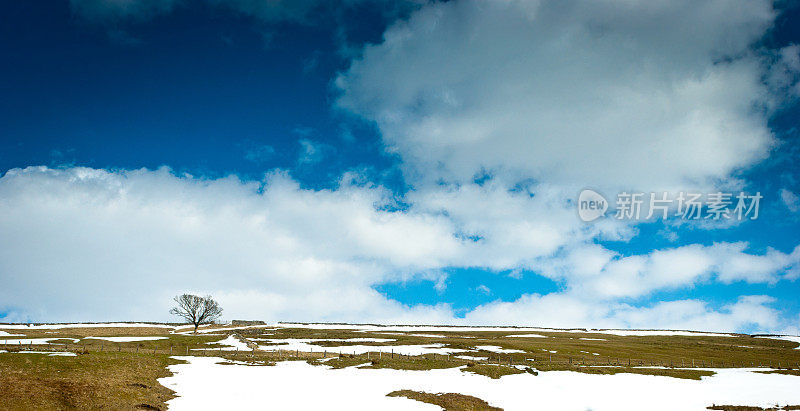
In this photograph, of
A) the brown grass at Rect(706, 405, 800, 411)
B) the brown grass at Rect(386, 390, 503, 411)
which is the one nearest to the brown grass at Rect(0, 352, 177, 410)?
the brown grass at Rect(386, 390, 503, 411)

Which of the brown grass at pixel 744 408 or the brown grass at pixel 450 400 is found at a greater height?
the brown grass at pixel 450 400

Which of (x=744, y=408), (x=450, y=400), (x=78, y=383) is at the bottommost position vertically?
(x=744, y=408)

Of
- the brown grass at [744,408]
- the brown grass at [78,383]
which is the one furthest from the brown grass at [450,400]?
the brown grass at [78,383]

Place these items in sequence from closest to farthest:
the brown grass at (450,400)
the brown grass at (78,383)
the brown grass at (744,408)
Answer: the brown grass at (78,383), the brown grass at (450,400), the brown grass at (744,408)

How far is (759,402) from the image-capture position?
120 ft

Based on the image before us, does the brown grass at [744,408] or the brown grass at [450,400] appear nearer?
the brown grass at [450,400]

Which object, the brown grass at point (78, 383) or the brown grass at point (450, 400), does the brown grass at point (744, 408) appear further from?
the brown grass at point (78, 383)

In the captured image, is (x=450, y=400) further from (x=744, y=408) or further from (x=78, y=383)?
(x=78, y=383)

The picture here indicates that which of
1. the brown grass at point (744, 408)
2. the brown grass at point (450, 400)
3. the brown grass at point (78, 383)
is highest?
the brown grass at point (78, 383)

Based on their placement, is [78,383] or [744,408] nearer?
[78,383]

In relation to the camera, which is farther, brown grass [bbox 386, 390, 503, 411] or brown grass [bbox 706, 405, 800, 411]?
brown grass [bbox 706, 405, 800, 411]

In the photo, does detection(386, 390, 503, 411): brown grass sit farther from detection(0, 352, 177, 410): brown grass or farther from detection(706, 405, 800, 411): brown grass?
detection(0, 352, 177, 410): brown grass

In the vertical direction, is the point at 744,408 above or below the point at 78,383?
below

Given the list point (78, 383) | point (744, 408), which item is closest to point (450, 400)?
point (744, 408)
